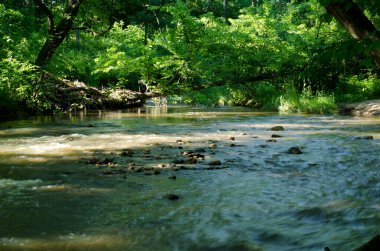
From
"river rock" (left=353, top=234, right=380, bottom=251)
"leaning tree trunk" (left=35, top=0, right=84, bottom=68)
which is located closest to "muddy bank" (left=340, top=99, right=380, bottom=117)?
"leaning tree trunk" (left=35, top=0, right=84, bottom=68)

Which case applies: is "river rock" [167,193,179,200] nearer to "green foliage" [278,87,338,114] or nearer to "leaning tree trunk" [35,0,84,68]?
"leaning tree trunk" [35,0,84,68]

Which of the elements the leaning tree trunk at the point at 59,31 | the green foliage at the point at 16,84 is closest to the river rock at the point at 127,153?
the green foliage at the point at 16,84

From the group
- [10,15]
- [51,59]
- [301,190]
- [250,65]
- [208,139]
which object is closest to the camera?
[301,190]

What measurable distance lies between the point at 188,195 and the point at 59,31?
10.6 meters

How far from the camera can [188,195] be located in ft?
13.9

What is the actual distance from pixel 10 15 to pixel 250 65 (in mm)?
7848

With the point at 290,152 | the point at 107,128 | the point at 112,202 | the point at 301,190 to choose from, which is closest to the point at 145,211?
the point at 112,202

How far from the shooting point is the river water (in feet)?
9.98

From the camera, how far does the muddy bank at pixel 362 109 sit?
14.1 meters

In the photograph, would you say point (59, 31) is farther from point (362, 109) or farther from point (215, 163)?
point (362, 109)

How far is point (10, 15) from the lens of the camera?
12.6 meters

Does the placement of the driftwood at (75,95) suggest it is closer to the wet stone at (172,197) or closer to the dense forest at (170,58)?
the dense forest at (170,58)

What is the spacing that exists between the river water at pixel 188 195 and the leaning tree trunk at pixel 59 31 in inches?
230

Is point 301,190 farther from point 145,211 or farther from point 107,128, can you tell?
point 107,128
